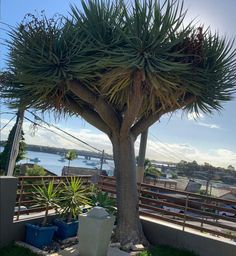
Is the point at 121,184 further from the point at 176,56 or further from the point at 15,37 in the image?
the point at 15,37

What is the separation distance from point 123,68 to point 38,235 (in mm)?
3156

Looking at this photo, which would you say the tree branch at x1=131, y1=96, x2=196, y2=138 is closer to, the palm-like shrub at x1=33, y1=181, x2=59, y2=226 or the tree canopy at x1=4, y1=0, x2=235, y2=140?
the tree canopy at x1=4, y1=0, x2=235, y2=140

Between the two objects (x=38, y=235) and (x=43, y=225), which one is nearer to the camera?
(x=38, y=235)

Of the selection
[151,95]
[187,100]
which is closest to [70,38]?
[151,95]

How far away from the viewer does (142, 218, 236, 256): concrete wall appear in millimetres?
6062

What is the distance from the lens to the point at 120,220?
6.70 m

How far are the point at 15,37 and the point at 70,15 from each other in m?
1.09

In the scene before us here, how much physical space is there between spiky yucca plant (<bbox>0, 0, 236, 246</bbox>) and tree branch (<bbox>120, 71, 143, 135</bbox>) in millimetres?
18

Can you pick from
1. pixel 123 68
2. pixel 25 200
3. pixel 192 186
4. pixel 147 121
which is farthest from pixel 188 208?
pixel 192 186

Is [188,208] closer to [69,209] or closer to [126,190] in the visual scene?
[126,190]

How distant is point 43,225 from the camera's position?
6180 mm

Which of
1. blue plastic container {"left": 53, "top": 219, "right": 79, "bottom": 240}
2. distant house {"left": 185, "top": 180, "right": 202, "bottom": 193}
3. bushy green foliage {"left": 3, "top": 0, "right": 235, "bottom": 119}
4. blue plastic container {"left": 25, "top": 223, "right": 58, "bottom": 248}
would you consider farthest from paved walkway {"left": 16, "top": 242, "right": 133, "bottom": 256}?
distant house {"left": 185, "top": 180, "right": 202, "bottom": 193}

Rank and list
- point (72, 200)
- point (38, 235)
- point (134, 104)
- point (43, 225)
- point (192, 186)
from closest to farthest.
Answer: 1. point (38, 235)
2. point (43, 225)
3. point (134, 104)
4. point (72, 200)
5. point (192, 186)

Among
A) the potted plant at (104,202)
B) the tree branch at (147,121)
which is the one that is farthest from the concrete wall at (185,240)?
the tree branch at (147,121)
